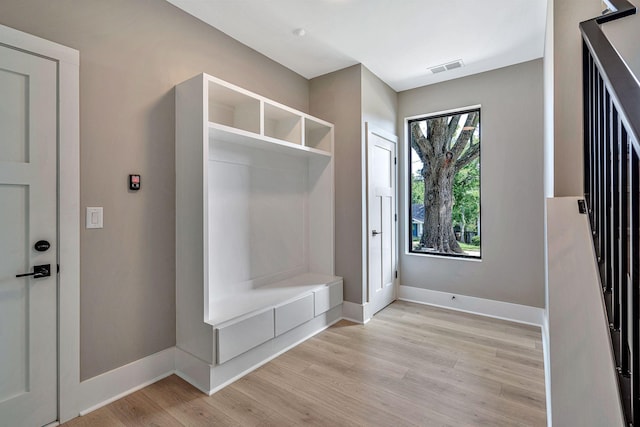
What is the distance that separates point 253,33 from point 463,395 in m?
3.39

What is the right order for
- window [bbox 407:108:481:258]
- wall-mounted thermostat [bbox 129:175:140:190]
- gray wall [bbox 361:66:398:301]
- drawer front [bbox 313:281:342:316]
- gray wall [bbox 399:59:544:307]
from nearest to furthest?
wall-mounted thermostat [bbox 129:175:140:190] → drawer front [bbox 313:281:342:316] → gray wall [bbox 399:59:544:307] → gray wall [bbox 361:66:398:301] → window [bbox 407:108:481:258]

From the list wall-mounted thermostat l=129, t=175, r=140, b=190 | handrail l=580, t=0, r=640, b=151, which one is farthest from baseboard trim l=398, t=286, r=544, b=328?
wall-mounted thermostat l=129, t=175, r=140, b=190

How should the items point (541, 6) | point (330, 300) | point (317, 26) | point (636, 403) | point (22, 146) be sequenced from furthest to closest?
point (330, 300) → point (317, 26) → point (541, 6) → point (22, 146) → point (636, 403)

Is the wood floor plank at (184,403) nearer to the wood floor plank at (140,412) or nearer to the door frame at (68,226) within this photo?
the wood floor plank at (140,412)

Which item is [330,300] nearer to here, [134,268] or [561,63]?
[134,268]

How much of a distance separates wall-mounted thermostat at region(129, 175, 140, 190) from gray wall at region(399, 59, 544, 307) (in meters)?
3.45

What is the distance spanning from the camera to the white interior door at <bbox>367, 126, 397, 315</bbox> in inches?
140

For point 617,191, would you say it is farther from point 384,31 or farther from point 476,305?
point 476,305

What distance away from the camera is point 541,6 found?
2473 mm

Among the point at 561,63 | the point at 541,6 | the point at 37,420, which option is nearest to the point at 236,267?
the point at 37,420

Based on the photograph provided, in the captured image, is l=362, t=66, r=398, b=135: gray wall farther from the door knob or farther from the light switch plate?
the door knob

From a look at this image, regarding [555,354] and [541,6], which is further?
[541,6]

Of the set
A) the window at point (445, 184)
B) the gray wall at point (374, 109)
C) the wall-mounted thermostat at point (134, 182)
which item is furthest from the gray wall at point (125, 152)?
the window at point (445, 184)

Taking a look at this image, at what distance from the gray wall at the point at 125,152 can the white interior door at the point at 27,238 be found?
16 centimetres
